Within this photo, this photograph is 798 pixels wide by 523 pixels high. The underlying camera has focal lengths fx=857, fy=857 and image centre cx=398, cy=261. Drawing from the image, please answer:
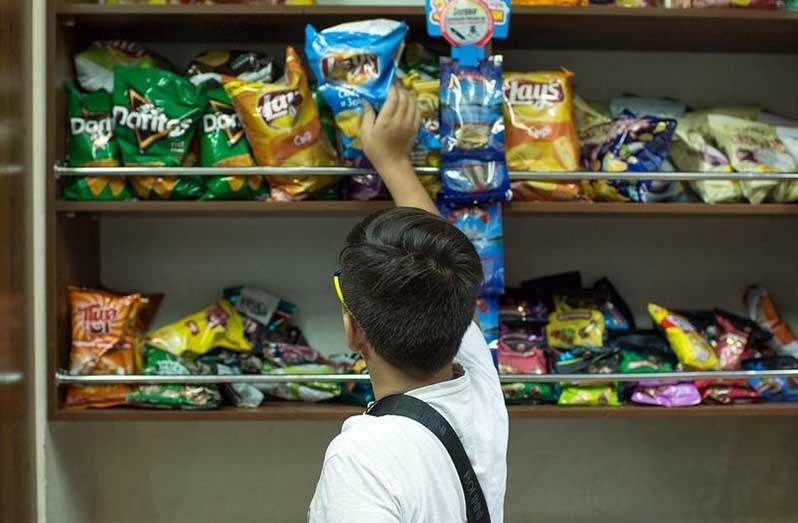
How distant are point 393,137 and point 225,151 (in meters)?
0.37

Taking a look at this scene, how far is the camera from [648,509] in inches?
83.0

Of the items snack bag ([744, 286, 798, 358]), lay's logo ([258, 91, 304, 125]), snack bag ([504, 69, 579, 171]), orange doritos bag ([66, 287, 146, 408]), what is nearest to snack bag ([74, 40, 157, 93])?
lay's logo ([258, 91, 304, 125])

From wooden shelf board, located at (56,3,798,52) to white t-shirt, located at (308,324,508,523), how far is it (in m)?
0.88

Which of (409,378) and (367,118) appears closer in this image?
(409,378)

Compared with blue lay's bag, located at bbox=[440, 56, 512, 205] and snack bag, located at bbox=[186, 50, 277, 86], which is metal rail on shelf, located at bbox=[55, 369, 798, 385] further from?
snack bag, located at bbox=[186, 50, 277, 86]

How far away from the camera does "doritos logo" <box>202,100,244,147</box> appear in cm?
172

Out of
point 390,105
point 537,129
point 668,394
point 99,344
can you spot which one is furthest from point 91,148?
point 668,394

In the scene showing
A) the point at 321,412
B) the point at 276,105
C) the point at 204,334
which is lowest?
the point at 321,412

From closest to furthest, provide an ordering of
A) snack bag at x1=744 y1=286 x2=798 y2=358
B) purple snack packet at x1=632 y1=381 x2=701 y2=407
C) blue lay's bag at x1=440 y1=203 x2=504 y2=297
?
blue lay's bag at x1=440 y1=203 x2=504 y2=297, purple snack packet at x1=632 y1=381 x2=701 y2=407, snack bag at x1=744 y1=286 x2=798 y2=358

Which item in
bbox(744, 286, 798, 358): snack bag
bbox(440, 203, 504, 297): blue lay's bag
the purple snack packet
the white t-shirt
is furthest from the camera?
bbox(744, 286, 798, 358): snack bag

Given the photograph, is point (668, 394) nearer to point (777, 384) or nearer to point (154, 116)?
point (777, 384)

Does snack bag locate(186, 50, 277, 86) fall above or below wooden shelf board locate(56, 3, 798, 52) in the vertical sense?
below

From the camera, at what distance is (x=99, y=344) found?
1735 millimetres

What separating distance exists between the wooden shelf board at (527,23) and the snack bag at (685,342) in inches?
23.4
